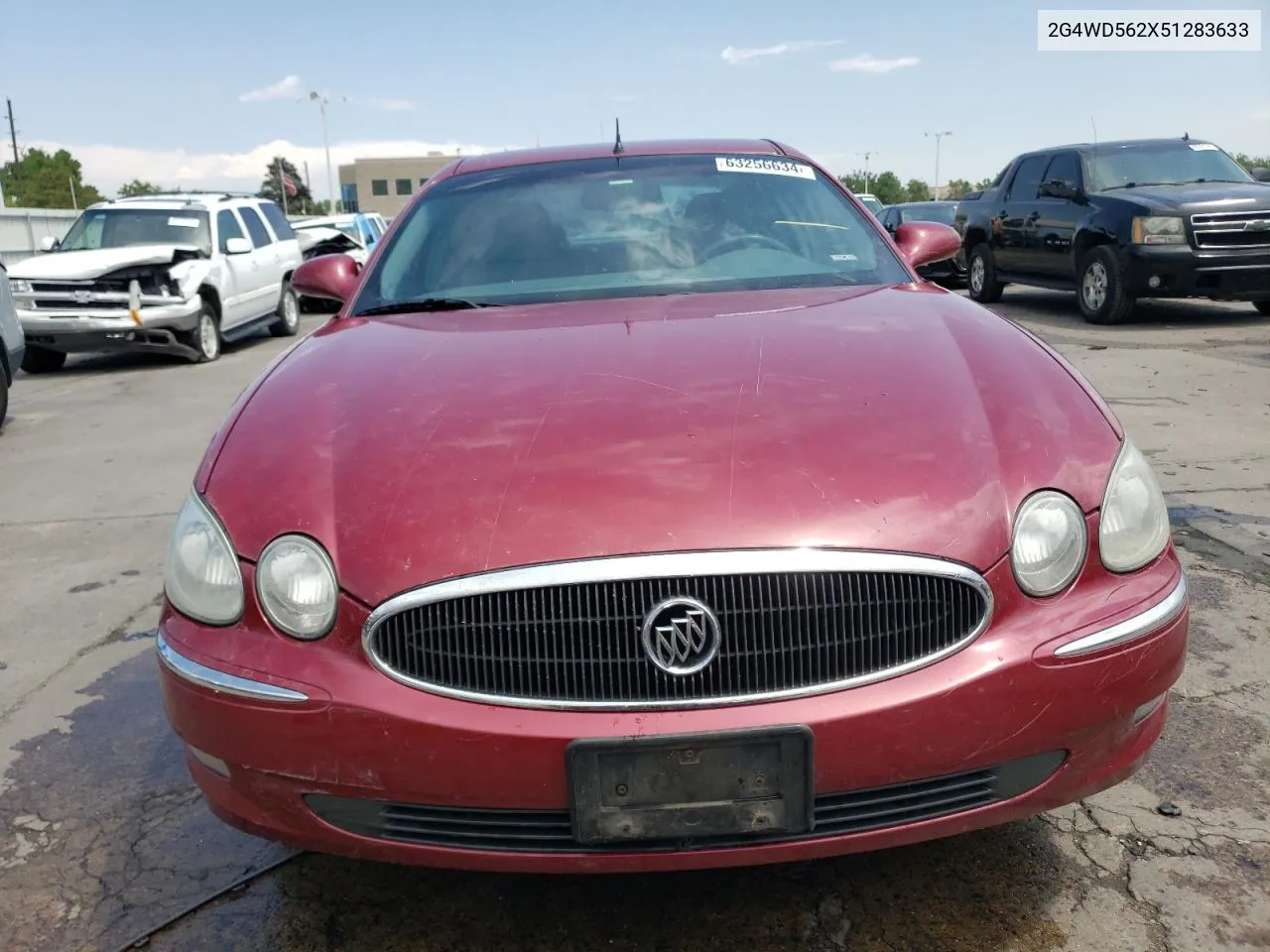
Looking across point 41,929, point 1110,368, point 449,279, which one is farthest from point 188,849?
point 1110,368

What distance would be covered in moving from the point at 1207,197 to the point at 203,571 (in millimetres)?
11028

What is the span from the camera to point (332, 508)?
2.03 meters

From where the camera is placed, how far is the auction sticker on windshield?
3672 millimetres

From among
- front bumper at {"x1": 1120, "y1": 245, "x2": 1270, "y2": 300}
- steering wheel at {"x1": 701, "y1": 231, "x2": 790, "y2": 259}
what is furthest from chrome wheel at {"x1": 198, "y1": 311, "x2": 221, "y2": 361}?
steering wheel at {"x1": 701, "y1": 231, "x2": 790, "y2": 259}

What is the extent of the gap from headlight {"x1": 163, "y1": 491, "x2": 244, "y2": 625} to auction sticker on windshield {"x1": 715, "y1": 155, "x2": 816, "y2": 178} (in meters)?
2.13

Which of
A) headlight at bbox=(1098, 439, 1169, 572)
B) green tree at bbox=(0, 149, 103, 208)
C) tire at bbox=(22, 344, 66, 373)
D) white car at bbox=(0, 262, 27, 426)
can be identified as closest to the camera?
headlight at bbox=(1098, 439, 1169, 572)

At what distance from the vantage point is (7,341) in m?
7.88

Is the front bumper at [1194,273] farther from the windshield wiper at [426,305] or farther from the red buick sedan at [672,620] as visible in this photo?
the red buick sedan at [672,620]

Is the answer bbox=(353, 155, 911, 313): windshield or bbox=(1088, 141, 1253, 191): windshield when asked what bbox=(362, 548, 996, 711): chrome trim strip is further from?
bbox=(1088, 141, 1253, 191): windshield

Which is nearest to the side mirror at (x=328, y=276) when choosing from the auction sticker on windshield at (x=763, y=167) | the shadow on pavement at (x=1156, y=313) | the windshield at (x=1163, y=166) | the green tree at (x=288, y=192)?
the auction sticker on windshield at (x=763, y=167)

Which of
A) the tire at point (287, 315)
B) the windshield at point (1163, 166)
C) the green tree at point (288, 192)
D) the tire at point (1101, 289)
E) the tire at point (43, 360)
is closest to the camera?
the tire at point (1101, 289)

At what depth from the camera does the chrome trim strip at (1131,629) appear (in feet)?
6.30

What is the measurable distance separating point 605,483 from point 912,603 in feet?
1.80

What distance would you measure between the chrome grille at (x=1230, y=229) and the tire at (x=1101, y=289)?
0.79m
